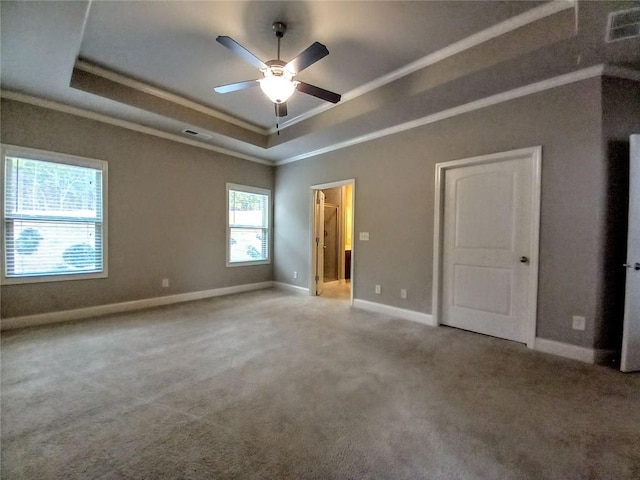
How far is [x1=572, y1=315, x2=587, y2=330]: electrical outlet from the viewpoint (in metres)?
2.53

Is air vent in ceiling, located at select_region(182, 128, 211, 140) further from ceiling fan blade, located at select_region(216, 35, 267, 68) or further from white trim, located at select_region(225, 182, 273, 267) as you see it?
ceiling fan blade, located at select_region(216, 35, 267, 68)

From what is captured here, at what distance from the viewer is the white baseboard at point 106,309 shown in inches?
126

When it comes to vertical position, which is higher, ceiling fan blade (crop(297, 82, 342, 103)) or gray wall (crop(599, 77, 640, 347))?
ceiling fan blade (crop(297, 82, 342, 103))

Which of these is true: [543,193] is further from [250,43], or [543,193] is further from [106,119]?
[106,119]

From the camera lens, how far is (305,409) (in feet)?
5.85

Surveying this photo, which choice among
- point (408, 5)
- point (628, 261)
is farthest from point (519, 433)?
point (408, 5)

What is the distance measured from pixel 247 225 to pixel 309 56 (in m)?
3.88

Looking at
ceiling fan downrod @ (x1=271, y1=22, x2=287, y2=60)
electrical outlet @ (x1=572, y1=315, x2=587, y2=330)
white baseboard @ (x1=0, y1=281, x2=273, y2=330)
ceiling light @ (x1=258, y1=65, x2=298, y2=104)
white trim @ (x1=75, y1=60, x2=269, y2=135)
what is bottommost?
white baseboard @ (x1=0, y1=281, x2=273, y2=330)

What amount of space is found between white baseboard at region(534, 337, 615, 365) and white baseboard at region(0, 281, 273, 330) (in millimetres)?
4597

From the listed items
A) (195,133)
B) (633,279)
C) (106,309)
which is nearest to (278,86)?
(195,133)

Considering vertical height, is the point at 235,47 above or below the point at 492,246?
above

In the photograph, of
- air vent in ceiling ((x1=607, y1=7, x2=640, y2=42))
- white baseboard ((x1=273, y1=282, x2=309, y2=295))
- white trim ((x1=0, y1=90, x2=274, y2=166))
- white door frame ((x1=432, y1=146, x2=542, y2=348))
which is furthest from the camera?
white baseboard ((x1=273, y1=282, x2=309, y2=295))

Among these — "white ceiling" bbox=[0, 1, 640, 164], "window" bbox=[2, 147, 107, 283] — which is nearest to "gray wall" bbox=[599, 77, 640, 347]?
"white ceiling" bbox=[0, 1, 640, 164]

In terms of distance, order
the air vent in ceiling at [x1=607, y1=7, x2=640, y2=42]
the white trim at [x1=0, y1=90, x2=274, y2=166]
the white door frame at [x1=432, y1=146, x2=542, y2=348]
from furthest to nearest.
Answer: the white trim at [x1=0, y1=90, x2=274, y2=166] → the white door frame at [x1=432, y1=146, x2=542, y2=348] → the air vent in ceiling at [x1=607, y1=7, x2=640, y2=42]
